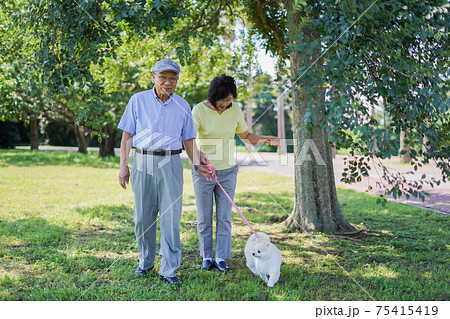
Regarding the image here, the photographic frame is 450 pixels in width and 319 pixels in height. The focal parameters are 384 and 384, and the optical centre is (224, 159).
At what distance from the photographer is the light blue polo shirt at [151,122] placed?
322cm

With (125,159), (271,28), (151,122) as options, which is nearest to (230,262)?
(125,159)

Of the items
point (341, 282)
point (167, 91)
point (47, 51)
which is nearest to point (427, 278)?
point (341, 282)

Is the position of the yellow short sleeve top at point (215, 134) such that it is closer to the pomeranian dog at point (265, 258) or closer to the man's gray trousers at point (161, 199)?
the man's gray trousers at point (161, 199)

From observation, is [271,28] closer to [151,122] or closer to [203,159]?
[203,159]

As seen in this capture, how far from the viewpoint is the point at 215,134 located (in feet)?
11.9

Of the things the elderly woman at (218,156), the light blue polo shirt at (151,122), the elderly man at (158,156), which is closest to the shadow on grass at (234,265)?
the elderly woman at (218,156)

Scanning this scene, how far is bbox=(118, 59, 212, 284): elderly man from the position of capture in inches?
127

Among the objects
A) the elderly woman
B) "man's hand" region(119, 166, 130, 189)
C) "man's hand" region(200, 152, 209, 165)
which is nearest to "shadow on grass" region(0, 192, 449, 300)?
the elderly woman

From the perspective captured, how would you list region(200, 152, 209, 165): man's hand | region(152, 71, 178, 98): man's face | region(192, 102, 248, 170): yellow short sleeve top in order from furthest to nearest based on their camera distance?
region(192, 102, 248, 170): yellow short sleeve top
region(200, 152, 209, 165): man's hand
region(152, 71, 178, 98): man's face

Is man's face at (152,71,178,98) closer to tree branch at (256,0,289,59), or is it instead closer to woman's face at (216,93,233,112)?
woman's face at (216,93,233,112)

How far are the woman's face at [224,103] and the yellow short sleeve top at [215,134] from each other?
45 millimetres

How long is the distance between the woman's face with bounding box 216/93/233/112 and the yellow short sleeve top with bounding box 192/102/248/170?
45 millimetres

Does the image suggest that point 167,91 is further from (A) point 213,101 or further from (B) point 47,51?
(B) point 47,51

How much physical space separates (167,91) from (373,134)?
1.67 metres
